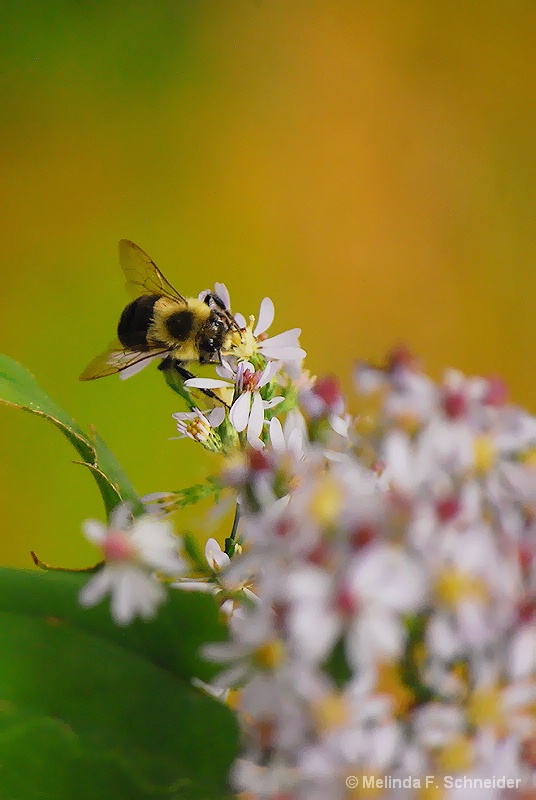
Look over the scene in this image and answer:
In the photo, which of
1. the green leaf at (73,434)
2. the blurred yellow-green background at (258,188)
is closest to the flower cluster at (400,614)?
the green leaf at (73,434)

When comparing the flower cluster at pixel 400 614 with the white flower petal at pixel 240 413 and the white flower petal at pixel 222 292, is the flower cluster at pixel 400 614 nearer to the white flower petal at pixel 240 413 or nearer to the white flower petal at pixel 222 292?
the white flower petal at pixel 240 413

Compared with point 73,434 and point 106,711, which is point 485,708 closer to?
point 106,711

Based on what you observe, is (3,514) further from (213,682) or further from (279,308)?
(213,682)

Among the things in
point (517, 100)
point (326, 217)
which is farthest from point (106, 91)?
point (517, 100)

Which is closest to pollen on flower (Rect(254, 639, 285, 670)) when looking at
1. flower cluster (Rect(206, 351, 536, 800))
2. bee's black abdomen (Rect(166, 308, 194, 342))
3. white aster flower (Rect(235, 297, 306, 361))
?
flower cluster (Rect(206, 351, 536, 800))

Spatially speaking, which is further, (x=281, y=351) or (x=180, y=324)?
(x=180, y=324)

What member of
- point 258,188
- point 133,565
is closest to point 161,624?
point 133,565
